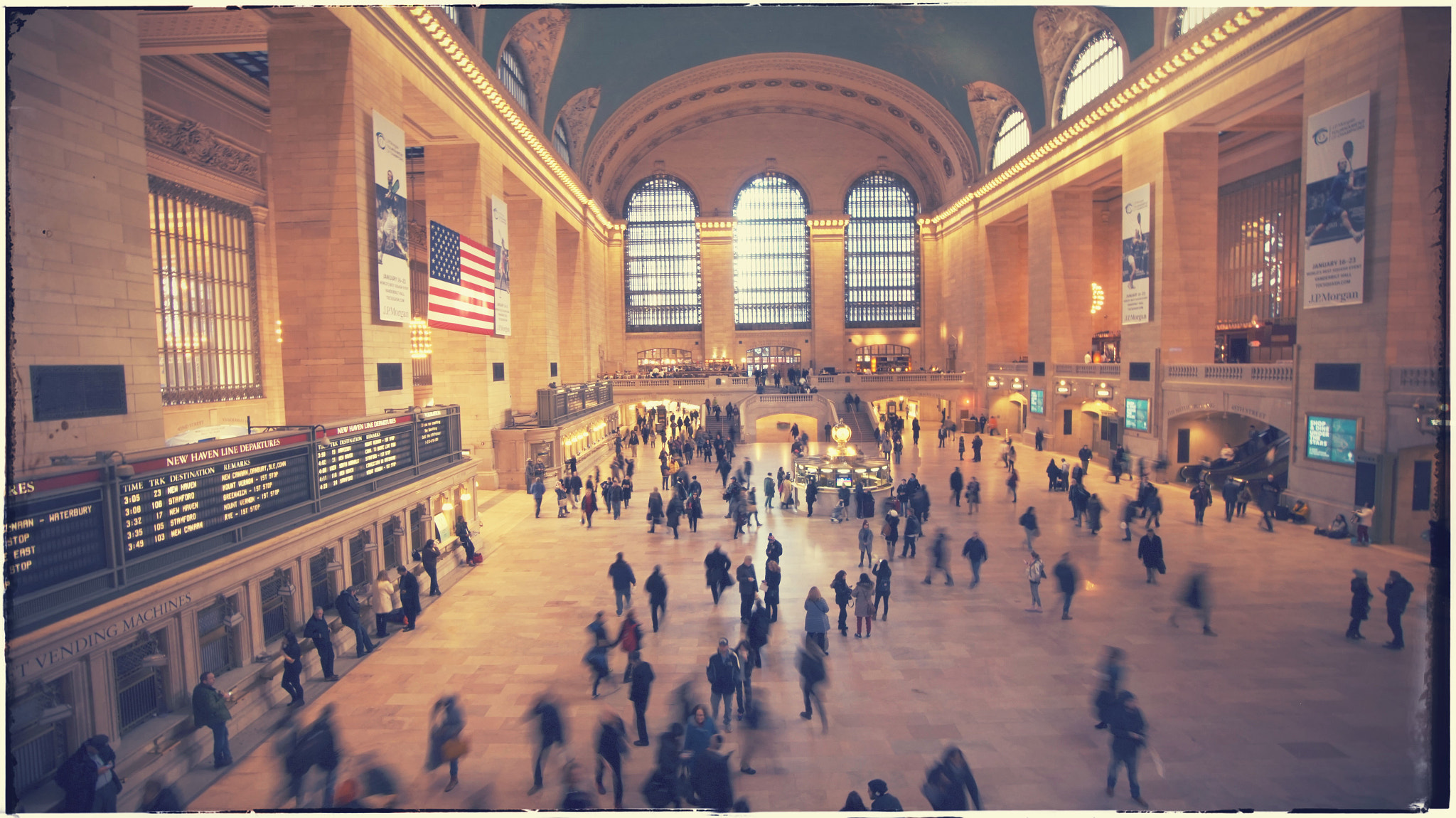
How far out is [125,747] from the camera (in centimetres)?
602

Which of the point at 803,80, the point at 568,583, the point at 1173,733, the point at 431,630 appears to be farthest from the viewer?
the point at 803,80

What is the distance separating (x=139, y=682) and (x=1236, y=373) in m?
21.8

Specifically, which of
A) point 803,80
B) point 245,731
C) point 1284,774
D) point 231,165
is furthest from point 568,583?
point 803,80

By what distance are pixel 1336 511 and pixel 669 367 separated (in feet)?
117

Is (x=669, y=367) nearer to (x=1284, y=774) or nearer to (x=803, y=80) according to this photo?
(x=803, y=80)

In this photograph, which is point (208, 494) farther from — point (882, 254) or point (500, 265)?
point (882, 254)

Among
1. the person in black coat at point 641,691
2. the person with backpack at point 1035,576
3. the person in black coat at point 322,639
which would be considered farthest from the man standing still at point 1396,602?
the person in black coat at point 322,639

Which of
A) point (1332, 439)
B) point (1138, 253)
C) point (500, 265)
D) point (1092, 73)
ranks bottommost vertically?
point (1332, 439)

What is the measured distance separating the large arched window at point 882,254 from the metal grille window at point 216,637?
41063 mm

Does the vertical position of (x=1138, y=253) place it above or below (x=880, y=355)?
above

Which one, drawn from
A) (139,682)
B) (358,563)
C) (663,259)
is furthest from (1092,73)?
(139,682)

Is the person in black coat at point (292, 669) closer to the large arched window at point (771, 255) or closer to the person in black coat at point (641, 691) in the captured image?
the person in black coat at point (641, 691)

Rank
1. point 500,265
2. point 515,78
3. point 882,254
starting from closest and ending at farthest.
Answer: point 500,265 < point 515,78 < point 882,254

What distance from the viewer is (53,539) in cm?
565
